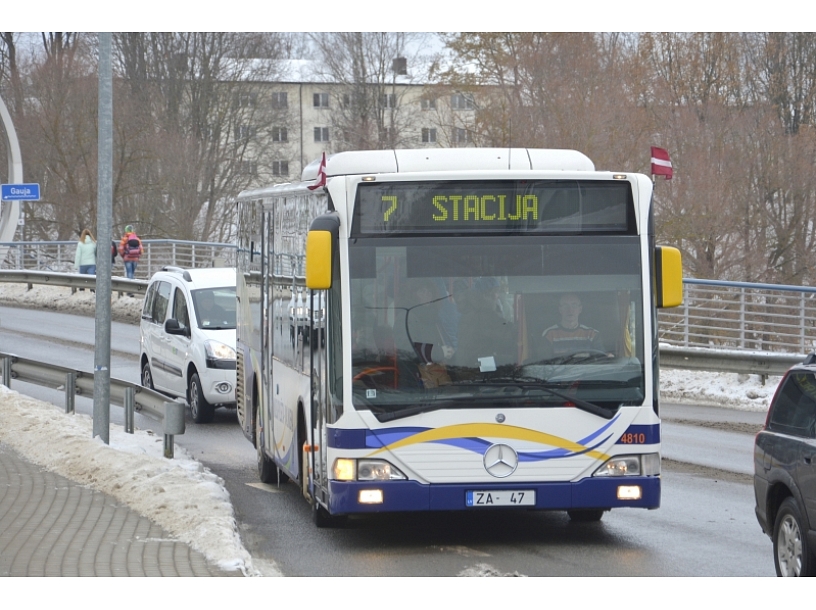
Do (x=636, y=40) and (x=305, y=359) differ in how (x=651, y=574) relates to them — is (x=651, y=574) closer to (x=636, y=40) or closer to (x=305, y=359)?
(x=305, y=359)

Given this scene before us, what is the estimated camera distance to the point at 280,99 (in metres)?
61.9

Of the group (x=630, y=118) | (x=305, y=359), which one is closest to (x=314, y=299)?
(x=305, y=359)

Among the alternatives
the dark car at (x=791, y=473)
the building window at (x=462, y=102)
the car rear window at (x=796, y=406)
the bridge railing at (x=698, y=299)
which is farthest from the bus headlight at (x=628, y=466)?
the building window at (x=462, y=102)

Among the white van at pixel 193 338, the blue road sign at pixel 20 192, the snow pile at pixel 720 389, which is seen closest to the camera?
the white van at pixel 193 338

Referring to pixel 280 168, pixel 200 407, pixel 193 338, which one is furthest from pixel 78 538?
pixel 280 168

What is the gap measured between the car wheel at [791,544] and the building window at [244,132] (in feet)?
165

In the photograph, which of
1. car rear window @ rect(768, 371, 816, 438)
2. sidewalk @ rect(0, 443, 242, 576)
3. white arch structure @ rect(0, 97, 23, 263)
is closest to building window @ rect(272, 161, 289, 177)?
white arch structure @ rect(0, 97, 23, 263)

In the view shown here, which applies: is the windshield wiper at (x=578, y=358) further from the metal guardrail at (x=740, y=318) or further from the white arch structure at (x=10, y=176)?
the white arch structure at (x=10, y=176)

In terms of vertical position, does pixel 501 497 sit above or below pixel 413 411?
below

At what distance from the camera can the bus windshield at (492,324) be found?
865cm

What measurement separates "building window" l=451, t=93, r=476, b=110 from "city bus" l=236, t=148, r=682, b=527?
3076 centimetres

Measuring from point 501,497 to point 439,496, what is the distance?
16.2 inches

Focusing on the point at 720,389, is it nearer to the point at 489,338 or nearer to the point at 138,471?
the point at 138,471

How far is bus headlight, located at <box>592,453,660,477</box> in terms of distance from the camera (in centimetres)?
877
